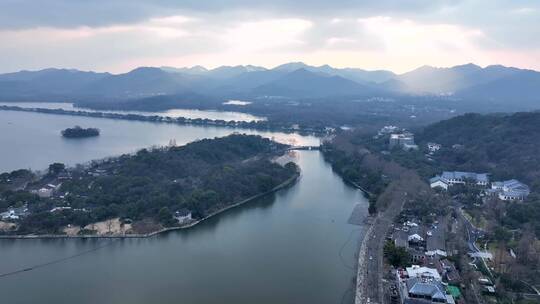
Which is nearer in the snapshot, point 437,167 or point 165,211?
point 165,211

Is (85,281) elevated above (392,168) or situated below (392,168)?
below

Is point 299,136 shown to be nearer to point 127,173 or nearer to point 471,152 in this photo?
point 471,152

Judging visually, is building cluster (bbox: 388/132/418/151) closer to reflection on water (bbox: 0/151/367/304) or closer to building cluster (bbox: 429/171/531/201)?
building cluster (bbox: 429/171/531/201)

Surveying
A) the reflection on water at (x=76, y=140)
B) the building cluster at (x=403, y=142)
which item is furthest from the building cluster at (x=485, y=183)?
the reflection on water at (x=76, y=140)

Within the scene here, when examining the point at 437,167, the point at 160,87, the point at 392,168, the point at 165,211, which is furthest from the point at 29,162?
the point at 160,87

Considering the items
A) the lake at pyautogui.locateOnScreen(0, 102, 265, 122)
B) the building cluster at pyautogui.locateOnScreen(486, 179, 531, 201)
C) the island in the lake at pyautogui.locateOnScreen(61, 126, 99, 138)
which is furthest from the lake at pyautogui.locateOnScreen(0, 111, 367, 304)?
the lake at pyautogui.locateOnScreen(0, 102, 265, 122)

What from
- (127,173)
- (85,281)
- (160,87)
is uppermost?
(160,87)

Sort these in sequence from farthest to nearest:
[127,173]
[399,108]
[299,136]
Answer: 1. [399,108]
2. [299,136]
3. [127,173]

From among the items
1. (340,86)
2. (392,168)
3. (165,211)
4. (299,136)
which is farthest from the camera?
(340,86)
